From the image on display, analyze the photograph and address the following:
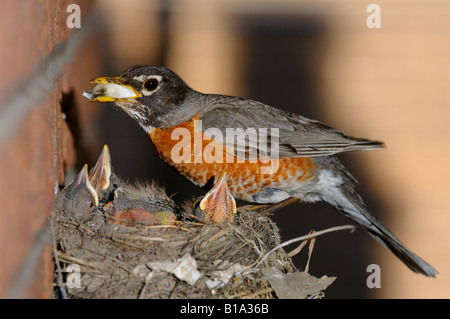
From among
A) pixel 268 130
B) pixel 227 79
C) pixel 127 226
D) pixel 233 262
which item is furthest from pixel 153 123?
pixel 227 79

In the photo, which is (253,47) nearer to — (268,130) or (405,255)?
(268,130)

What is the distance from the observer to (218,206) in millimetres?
2209

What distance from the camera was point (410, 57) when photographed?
171 inches

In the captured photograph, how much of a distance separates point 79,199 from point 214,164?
0.79 meters

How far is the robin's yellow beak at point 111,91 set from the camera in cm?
236

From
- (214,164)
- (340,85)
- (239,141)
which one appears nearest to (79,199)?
(214,164)

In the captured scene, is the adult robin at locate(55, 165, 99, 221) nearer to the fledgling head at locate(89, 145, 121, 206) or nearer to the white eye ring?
the fledgling head at locate(89, 145, 121, 206)

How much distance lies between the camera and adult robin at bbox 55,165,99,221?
1930 mm

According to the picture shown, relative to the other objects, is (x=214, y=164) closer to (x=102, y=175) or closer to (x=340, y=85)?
(x=102, y=175)

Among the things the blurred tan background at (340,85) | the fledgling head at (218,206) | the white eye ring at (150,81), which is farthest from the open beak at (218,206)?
the blurred tan background at (340,85)

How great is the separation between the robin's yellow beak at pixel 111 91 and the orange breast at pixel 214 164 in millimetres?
272

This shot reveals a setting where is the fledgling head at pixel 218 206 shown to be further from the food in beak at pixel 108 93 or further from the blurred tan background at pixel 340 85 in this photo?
the blurred tan background at pixel 340 85

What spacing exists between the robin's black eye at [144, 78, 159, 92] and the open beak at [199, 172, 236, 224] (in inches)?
26.9

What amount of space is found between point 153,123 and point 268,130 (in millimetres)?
582
